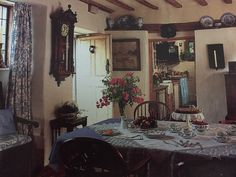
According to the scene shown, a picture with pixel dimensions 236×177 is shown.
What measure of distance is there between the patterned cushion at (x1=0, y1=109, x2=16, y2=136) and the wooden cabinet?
3.27 meters

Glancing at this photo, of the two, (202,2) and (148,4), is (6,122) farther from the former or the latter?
(202,2)

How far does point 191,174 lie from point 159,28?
12.7ft

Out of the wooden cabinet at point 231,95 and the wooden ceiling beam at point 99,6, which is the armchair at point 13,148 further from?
the wooden cabinet at point 231,95

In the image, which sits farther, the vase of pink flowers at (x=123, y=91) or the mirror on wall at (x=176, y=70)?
the mirror on wall at (x=176, y=70)

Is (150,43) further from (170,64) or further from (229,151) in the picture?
(229,151)

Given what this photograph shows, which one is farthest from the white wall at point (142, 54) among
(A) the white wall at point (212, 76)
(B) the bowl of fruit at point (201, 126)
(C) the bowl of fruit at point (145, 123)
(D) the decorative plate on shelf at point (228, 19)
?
(B) the bowl of fruit at point (201, 126)

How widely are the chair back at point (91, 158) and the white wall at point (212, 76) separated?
3.71 metres

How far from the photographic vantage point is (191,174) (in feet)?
6.34

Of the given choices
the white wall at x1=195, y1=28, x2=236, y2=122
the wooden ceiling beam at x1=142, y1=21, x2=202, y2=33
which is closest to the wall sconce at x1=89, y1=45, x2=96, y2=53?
the wooden ceiling beam at x1=142, y1=21, x2=202, y2=33

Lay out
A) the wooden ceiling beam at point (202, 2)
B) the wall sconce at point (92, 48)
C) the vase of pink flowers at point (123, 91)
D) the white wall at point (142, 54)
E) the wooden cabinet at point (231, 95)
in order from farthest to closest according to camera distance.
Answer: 1. the white wall at point (142, 54)
2. the wall sconce at point (92, 48)
3. the wooden ceiling beam at point (202, 2)
4. the wooden cabinet at point (231, 95)
5. the vase of pink flowers at point (123, 91)

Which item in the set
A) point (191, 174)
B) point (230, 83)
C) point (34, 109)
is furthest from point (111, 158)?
point (230, 83)

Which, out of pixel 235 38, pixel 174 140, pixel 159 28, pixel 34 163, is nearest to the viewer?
pixel 174 140

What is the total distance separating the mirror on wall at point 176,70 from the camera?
7.20 meters

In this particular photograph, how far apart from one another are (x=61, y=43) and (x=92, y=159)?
252 cm
